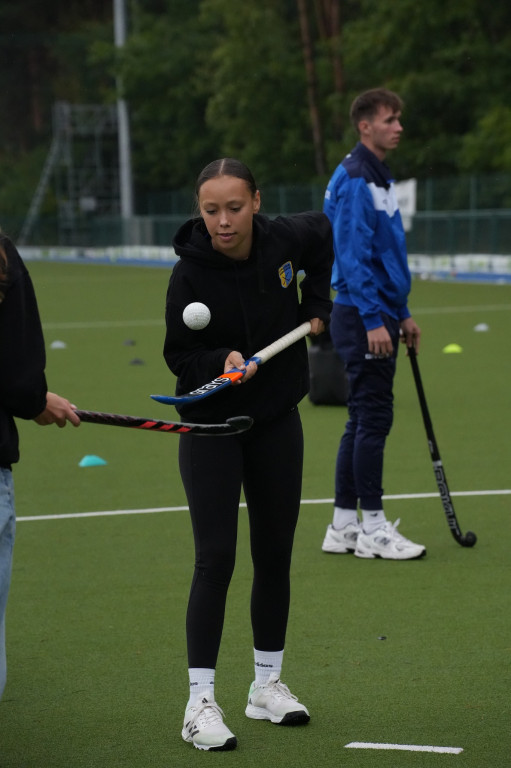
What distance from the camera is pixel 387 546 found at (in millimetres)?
6859

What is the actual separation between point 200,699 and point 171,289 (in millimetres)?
1325

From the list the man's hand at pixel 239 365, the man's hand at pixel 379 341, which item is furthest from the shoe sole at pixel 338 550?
the man's hand at pixel 239 365

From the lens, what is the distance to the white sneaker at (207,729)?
4387mm

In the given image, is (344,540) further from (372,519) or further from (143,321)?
(143,321)

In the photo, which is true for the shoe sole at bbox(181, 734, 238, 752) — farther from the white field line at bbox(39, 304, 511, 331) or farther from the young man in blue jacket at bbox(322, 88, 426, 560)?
the white field line at bbox(39, 304, 511, 331)

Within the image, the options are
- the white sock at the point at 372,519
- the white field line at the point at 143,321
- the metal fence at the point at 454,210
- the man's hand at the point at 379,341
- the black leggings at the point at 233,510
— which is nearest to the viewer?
the black leggings at the point at 233,510

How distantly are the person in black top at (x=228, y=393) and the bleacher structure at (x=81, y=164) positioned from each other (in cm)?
5910

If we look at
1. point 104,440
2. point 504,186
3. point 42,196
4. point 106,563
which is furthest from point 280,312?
point 42,196

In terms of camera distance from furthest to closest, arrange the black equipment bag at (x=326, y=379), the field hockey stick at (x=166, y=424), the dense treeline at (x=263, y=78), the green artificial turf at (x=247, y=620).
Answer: the dense treeline at (x=263, y=78)
the black equipment bag at (x=326, y=379)
the green artificial turf at (x=247, y=620)
the field hockey stick at (x=166, y=424)

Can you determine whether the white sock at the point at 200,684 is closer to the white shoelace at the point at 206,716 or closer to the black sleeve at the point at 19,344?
the white shoelace at the point at 206,716

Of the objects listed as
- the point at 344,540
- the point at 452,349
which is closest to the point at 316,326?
the point at 344,540

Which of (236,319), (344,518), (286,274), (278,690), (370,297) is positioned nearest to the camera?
(236,319)

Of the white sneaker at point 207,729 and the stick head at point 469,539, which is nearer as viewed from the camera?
the white sneaker at point 207,729

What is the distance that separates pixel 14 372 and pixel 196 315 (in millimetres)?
785
